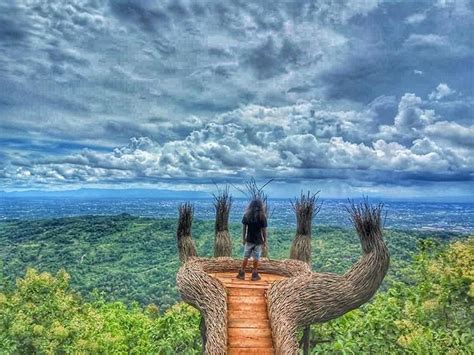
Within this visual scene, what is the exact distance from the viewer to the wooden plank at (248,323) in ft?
15.0

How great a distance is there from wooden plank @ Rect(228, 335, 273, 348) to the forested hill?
691cm

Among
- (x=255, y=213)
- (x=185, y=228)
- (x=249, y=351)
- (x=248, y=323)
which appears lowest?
(x=249, y=351)

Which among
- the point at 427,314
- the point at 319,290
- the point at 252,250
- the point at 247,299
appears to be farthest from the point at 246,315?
the point at 427,314

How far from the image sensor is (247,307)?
487cm

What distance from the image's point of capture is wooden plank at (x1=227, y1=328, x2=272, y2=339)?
14.5ft

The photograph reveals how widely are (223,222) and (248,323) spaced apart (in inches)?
114

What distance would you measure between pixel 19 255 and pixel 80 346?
1307cm

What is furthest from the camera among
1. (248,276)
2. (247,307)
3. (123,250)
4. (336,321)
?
(123,250)

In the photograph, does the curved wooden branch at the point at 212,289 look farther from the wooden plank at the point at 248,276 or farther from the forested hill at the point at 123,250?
the forested hill at the point at 123,250

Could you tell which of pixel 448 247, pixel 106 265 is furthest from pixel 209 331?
pixel 106 265

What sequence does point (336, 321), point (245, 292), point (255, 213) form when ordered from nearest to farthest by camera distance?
point (245, 292)
point (255, 213)
point (336, 321)

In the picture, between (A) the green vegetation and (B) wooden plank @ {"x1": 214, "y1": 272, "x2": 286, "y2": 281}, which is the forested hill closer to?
(A) the green vegetation

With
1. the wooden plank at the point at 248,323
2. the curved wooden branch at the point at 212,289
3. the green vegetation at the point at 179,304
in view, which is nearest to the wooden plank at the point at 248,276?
the curved wooden branch at the point at 212,289

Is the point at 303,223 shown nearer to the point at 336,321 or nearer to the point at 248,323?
the point at 248,323
